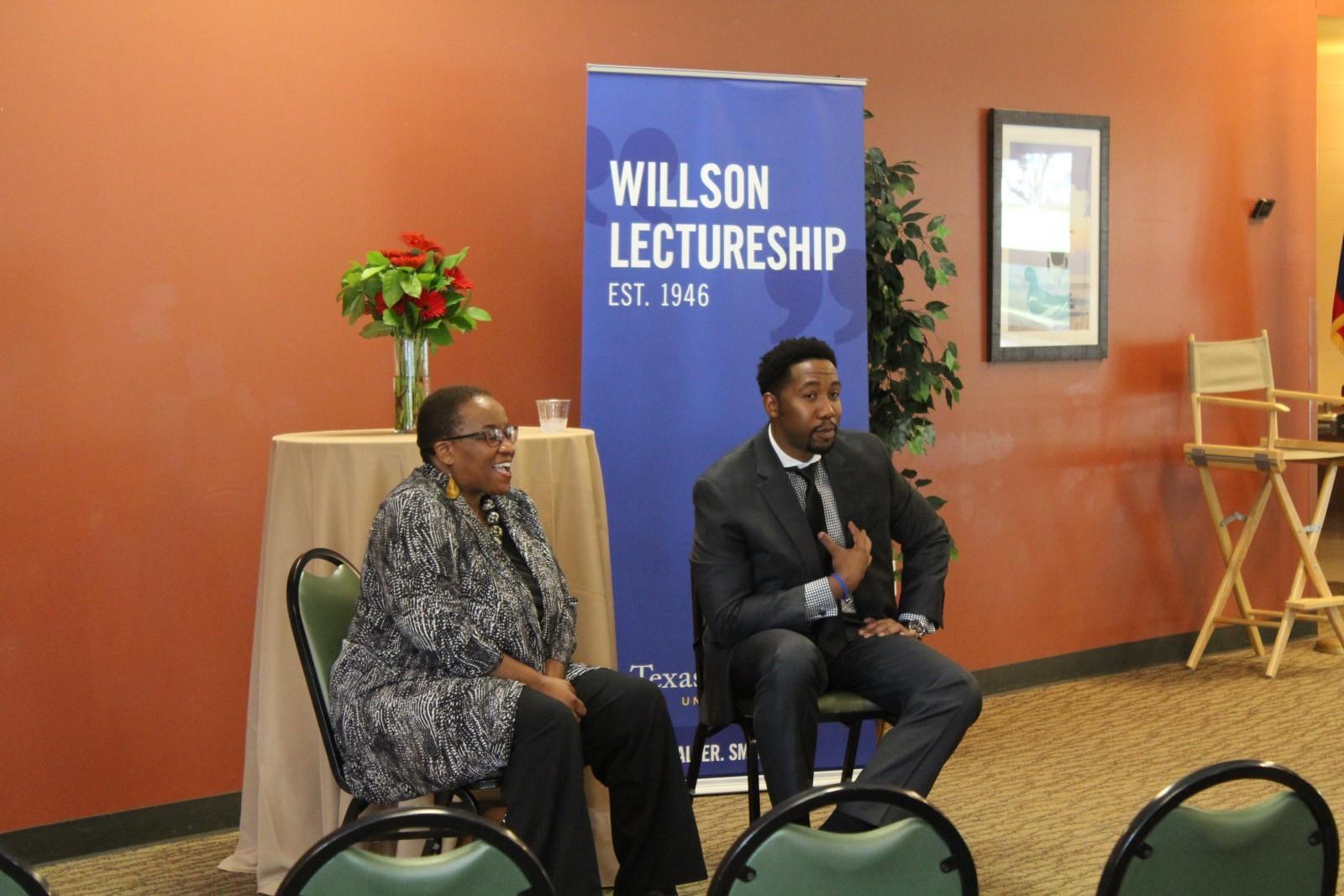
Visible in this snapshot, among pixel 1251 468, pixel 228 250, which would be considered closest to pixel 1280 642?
pixel 1251 468

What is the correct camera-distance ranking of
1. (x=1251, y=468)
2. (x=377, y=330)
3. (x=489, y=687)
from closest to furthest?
(x=489, y=687), (x=377, y=330), (x=1251, y=468)

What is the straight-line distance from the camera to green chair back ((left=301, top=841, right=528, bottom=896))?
1.54 meters

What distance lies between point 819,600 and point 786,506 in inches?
10.4

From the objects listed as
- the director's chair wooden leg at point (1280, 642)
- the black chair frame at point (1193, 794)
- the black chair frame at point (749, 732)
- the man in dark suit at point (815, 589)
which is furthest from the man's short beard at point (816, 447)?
the director's chair wooden leg at point (1280, 642)

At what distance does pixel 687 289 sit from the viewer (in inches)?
171

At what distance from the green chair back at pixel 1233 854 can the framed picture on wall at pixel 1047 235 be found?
4.27m

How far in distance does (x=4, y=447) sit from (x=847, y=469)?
224 centimetres

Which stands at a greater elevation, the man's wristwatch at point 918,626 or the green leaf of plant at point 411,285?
the green leaf of plant at point 411,285

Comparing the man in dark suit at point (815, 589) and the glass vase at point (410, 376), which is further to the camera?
the glass vase at point (410, 376)

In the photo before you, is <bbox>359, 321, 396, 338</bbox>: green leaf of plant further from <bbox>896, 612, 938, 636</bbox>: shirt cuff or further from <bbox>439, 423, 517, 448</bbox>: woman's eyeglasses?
<bbox>896, 612, 938, 636</bbox>: shirt cuff

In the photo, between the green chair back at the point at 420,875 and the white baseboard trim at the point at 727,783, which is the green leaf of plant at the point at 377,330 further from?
the green chair back at the point at 420,875

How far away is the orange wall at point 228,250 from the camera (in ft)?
12.8

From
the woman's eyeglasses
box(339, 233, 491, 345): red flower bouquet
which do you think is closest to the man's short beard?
the woman's eyeglasses

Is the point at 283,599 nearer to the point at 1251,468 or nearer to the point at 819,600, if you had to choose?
the point at 819,600
